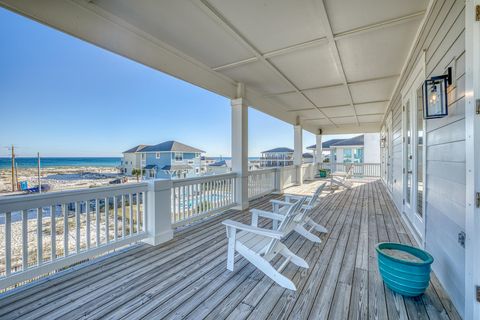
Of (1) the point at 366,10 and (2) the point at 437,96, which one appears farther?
(1) the point at 366,10

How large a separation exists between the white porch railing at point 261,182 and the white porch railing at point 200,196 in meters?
1.12

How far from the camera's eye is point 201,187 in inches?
161

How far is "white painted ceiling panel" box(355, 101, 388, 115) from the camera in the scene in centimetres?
680

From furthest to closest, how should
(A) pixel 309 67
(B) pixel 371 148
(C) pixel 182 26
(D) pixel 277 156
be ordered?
(D) pixel 277 156 → (B) pixel 371 148 → (A) pixel 309 67 → (C) pixel 182 26

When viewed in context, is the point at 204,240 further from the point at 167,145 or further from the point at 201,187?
the point at 167,145

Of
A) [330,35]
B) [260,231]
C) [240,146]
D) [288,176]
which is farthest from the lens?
[288,176]

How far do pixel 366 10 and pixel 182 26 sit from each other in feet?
7.16

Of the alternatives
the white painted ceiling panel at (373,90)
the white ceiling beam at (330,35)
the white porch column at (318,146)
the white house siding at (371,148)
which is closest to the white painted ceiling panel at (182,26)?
the white ceiling beam at (330,35)

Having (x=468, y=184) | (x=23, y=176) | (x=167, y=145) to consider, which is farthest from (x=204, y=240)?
(x=167, y=145)

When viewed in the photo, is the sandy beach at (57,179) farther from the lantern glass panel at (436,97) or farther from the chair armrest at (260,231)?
the lantern glass panel at (436,97)

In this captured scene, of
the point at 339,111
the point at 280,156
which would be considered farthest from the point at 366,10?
the point at 280,156

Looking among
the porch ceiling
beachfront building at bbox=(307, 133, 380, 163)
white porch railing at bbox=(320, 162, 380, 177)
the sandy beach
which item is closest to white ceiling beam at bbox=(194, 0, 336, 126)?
the porch ceiling

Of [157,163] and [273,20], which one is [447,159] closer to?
[273,20]

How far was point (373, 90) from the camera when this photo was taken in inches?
211
